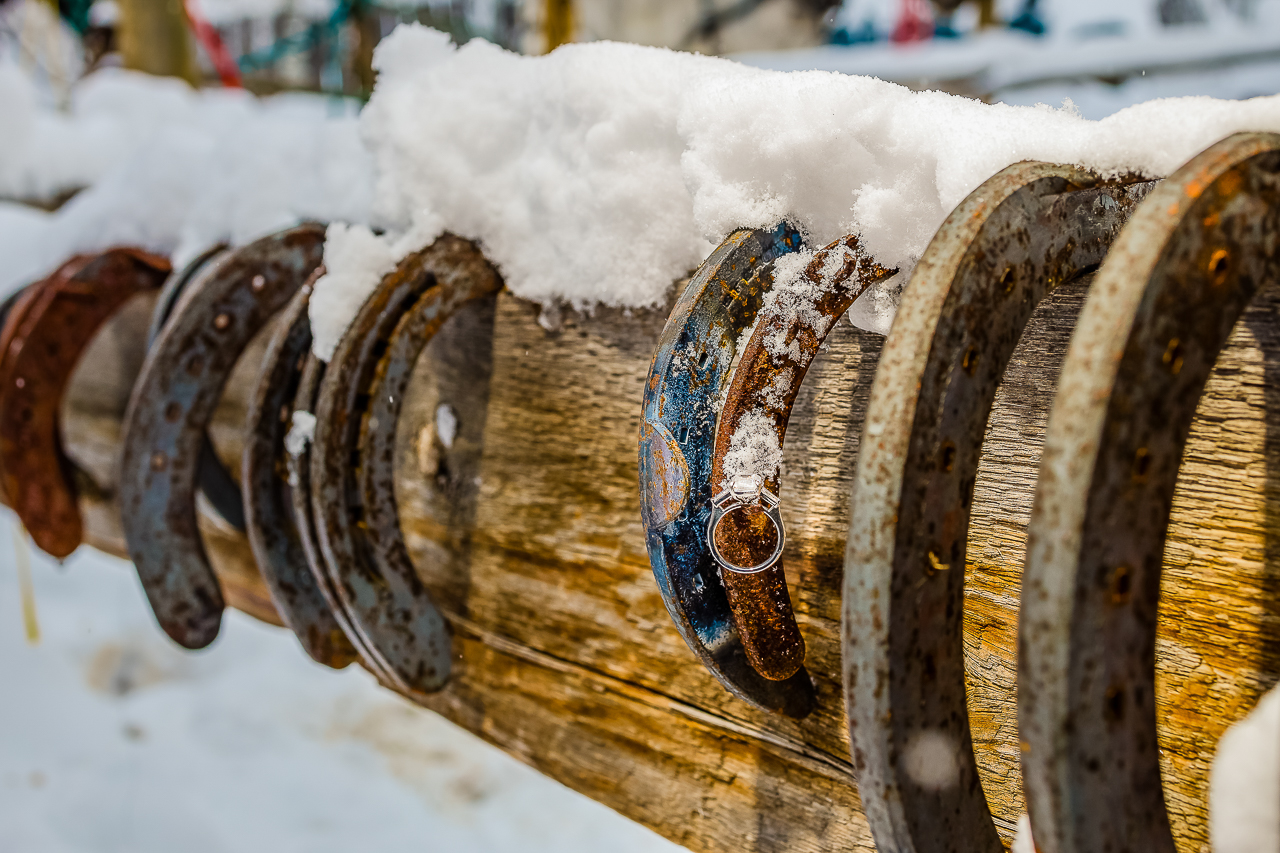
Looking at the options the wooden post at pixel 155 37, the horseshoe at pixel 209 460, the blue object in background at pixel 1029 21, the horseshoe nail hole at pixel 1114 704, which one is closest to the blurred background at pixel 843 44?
the wooden post at pixel 155 37

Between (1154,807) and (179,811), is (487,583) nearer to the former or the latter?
(1154,807)

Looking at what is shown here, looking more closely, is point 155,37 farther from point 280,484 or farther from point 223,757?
point 280,484

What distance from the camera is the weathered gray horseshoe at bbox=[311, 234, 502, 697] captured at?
2.77 ft

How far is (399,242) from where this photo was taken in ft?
2.93

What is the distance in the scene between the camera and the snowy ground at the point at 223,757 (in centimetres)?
166

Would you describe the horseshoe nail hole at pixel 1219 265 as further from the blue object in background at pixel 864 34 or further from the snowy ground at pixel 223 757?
the blue object in background at pixel 864 34

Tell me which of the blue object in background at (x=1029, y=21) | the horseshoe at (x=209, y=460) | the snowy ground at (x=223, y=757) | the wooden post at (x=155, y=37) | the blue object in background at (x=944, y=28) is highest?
the blue object in background at (x=944, y=28)

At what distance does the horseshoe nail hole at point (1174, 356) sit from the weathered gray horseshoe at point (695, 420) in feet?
0.94

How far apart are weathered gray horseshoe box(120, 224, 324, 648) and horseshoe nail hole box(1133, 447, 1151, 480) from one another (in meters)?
0.98

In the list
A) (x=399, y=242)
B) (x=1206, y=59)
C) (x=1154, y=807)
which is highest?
(x=1206, y=59)

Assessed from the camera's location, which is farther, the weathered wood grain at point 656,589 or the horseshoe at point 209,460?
the horseshoe at point 209,460

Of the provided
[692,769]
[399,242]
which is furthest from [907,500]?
[399,242]

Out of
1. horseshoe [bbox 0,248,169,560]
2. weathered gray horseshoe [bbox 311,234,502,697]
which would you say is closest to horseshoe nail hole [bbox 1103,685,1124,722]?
weathered gray horseshoe [bbox 311,234,502,697]

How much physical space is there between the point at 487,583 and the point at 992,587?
0.62 m
